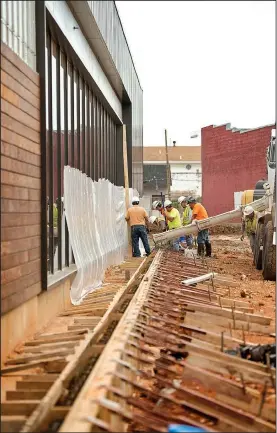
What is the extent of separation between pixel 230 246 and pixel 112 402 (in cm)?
2299

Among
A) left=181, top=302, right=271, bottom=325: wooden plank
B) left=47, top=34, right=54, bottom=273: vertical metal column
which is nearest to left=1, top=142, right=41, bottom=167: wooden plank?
left=47, top=34, right=54, bottom=273: vertical metal column

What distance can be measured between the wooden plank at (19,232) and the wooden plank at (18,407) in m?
1.61

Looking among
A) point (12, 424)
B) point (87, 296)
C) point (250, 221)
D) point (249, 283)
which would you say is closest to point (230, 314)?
Result: point (87, 296)

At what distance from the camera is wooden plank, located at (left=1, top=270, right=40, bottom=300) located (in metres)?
6.04

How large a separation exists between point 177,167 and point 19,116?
59.4m

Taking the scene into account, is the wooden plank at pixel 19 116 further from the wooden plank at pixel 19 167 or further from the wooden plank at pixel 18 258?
the wooden plank at pixel 18 258

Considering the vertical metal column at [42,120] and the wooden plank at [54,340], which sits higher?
the vertical metal column at [42,120]

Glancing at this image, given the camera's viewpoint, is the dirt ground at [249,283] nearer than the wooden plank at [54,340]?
No

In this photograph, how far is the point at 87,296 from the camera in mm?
11102

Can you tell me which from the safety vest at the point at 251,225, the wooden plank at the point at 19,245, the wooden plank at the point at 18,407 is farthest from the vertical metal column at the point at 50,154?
the safety vest at the point at 251,225

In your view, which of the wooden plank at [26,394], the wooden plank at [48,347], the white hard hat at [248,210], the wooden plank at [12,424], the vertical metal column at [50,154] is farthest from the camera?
the white hard hat at [248,210]

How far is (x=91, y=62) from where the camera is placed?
14.1 meters

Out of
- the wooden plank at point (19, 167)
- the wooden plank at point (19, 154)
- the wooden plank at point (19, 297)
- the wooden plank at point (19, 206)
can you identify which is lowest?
the wooden plank at point (19, 297)

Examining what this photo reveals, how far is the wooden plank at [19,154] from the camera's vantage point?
20.0 ft
